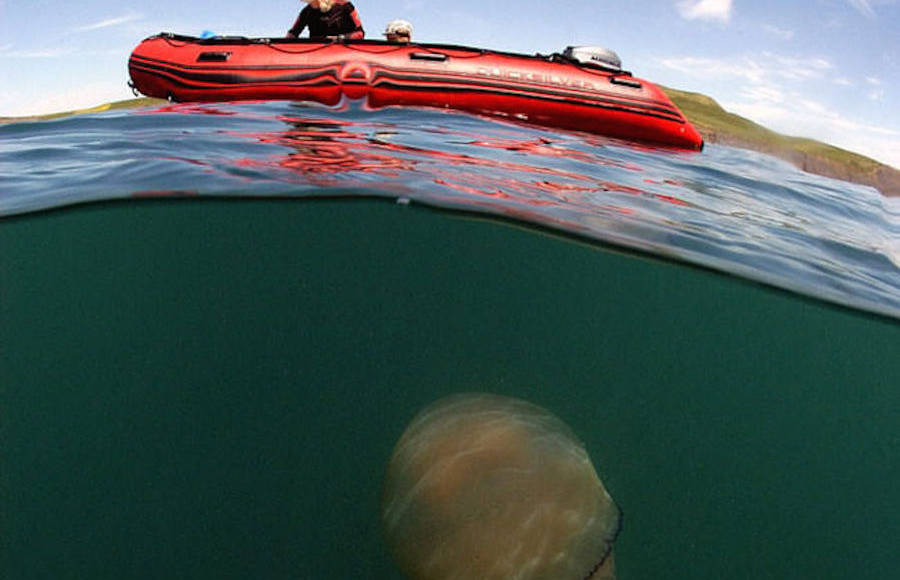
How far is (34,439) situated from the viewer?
6.60 meters

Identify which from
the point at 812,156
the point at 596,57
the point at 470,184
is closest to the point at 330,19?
the point at 596,57

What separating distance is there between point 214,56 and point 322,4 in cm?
312

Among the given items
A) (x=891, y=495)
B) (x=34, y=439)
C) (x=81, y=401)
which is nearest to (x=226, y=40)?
(x=81, y=401)

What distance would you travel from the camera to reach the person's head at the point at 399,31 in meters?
12.6

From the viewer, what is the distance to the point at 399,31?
1264 centimetres

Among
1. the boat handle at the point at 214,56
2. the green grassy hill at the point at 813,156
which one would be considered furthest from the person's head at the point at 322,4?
the green grassy hill at the point at 813,156

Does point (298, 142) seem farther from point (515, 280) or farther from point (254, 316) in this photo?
point (515, 280)

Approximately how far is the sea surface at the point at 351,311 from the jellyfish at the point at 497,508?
21.4 inches

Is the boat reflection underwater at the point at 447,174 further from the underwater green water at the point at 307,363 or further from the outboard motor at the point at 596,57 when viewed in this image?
the outboard motor at the point at 596,57

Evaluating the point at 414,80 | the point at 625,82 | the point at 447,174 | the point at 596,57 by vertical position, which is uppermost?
the point at 596,57

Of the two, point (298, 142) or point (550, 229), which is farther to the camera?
point (298, 142)

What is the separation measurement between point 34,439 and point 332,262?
4.56 meters

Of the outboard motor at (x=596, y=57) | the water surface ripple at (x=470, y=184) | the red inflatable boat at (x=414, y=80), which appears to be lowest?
the water surface ripple at (x=470, y=184)

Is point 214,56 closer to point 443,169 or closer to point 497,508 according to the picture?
point 443,169
